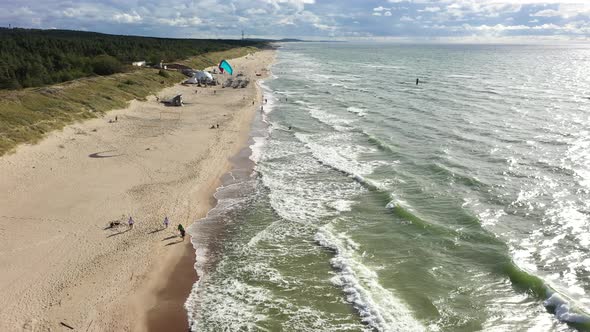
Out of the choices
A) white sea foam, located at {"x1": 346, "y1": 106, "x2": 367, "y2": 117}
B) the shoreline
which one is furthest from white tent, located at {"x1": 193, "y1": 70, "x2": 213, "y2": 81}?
the shoreline

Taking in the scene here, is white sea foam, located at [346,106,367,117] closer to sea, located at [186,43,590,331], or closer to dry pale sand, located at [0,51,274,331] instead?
sea, located at [186,43,590,331]

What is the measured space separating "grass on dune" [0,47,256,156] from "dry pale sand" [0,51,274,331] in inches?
48.2

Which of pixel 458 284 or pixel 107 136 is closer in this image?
pixel 458 284

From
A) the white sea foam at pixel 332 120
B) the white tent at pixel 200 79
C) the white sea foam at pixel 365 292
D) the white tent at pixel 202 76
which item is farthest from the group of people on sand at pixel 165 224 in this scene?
the white tent at pixel 202 76

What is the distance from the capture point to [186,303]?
15.5 m

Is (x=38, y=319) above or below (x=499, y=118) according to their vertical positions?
below

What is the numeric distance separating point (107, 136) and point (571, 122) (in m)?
44.1

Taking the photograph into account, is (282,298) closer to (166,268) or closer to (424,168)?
(166,268)

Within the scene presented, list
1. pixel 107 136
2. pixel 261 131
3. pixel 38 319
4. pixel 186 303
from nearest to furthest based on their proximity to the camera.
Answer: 1. pixel 38 319
2. pixel 186 303
3. pixel 107 136
4. pixel 261 131

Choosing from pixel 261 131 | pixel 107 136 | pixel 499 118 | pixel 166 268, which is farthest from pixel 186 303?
Answer: pixel 499 118

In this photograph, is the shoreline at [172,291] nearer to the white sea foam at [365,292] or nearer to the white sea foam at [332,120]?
the white sea foam at [365,292]

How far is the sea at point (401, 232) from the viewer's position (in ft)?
49.2

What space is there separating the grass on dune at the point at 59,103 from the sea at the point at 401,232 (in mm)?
15520

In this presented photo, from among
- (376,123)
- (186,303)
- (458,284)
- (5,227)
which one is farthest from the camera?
(376,123)
